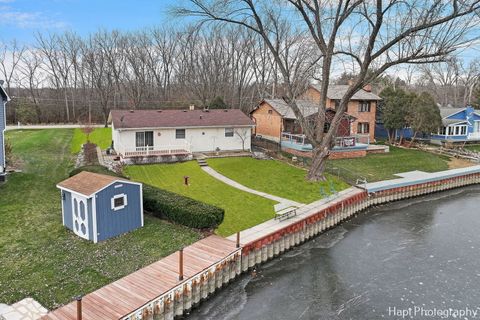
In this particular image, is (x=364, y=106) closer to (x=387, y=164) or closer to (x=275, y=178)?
(x=387, y=164)

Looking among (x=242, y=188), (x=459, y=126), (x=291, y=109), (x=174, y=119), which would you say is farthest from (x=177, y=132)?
(x=459, y=126)

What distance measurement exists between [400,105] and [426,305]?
31.6 meters

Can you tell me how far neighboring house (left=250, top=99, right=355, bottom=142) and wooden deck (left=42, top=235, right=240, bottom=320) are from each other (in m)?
22.0

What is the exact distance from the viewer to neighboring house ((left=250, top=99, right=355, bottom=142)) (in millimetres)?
35531

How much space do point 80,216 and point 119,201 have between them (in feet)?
5.04

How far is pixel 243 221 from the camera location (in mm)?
17766

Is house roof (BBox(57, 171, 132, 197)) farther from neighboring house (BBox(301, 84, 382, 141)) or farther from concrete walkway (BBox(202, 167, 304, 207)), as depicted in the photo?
neighboring house (BBox(301, 84, 382, 141))

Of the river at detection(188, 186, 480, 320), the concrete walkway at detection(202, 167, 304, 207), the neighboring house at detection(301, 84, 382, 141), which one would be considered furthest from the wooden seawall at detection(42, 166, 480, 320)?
the neighboring house at detection(301, 84, 382, 141)

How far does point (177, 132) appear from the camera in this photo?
3084 centimetres

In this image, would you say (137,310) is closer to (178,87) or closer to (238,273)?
(238,273)

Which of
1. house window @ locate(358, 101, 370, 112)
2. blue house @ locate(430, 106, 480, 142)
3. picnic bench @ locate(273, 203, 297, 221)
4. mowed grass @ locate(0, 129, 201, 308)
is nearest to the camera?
mowed grass @ locate(0, 129, 201, 308)

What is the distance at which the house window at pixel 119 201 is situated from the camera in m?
14.8

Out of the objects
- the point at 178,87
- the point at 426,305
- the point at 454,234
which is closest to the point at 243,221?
the point at 426,305

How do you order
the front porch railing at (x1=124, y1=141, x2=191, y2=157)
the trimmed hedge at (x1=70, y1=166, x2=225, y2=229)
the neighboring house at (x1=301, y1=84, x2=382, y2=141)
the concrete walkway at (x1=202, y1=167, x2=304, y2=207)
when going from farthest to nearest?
the neighboring house at (x1=301, y1=84, x2=382, y2=141), the front porch railing at (x1=124, y1=141, x2=191, y2=157), the concrete walkway at (x1=202, y1=167, x2=304, y2=207), the trimmed hedge at (x1=70, y1=166, x2=225, y2=229)
